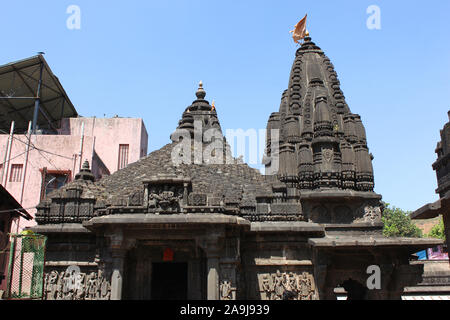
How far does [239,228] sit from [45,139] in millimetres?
17811

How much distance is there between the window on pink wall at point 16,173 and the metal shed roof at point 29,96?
5023mm

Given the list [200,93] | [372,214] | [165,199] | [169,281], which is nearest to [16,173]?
[200,93]

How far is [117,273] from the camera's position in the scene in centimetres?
1266

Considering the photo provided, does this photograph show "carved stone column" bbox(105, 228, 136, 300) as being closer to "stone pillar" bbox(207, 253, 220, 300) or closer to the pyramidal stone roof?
the pyramidal stone roof

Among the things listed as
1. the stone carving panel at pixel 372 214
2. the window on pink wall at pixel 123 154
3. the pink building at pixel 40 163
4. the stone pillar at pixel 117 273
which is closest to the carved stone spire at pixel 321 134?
the stone carving panel at pixel 372 214

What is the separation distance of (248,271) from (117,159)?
18474 mm

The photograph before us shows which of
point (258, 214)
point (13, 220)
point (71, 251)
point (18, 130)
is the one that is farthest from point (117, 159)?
point (258, 214)

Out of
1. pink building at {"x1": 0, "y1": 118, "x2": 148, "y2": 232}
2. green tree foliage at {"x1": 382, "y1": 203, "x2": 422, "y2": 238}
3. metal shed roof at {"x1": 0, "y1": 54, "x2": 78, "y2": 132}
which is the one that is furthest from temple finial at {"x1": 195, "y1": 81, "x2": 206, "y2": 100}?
green tree foliage at {"x1": 382, "y1": 203, "x2": 422, "y2": 238}

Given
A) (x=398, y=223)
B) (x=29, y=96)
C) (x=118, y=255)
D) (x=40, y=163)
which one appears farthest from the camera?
(x=398, y=223)

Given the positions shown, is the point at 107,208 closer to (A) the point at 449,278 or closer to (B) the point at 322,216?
(B) the point at 322,216

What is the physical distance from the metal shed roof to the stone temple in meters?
14.2

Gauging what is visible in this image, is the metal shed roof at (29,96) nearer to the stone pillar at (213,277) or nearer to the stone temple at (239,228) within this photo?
the stone temple at (239,228)

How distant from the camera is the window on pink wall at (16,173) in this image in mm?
25531

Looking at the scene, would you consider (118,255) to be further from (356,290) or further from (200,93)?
(200,93)
